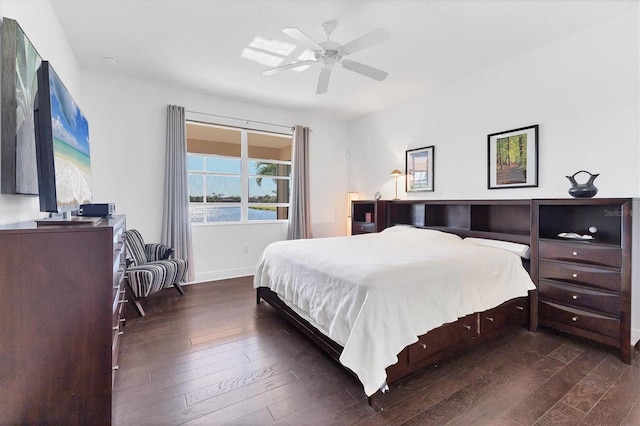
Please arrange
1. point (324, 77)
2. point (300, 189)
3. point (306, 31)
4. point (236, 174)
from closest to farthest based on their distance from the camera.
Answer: point (306, 31), point (324, 77), point (236, 174), point (300, 189)

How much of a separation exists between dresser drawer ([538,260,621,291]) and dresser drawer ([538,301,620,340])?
242 millimetres

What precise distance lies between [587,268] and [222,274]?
4377mm

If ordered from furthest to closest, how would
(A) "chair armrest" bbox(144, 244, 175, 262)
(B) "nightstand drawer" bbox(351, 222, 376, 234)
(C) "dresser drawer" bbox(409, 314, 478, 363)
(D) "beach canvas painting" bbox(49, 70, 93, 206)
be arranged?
(B) "nightstand drawer" bbox(351, 222, 376, 234) → (A) "chair armrest" bbox(144, 244, 175, 262) → (C) "dresser drawer" bbox(409, 314, 478, 363) → (D) "beach canvas painting" bbox(49, 70, 93, 206)

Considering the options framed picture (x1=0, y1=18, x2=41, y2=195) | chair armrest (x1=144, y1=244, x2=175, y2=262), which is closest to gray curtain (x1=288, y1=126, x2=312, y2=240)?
chair armrest (x1=144, y1=244, x2=175, y2=262)

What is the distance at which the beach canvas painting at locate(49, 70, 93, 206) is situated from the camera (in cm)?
179

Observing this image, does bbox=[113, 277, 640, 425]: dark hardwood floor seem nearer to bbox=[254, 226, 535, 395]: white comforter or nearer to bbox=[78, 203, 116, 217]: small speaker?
bbox=[254, 226, 535, 395]: white comforter

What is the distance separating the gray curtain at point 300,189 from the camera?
5062mm

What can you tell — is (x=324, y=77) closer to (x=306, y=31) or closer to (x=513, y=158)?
(x=306, y=31)

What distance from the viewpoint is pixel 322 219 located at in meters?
5.56

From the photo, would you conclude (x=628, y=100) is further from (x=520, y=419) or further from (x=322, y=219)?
(x=322, y=219)

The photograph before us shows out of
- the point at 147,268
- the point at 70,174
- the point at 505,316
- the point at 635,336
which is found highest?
the point at 70,174

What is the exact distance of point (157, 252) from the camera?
3693 mm

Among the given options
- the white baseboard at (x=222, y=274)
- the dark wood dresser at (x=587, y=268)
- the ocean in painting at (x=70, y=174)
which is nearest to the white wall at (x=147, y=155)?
the white baseboard at (x=222, y=274)

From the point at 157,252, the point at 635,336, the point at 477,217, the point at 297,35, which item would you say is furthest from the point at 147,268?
the point at 635,336
